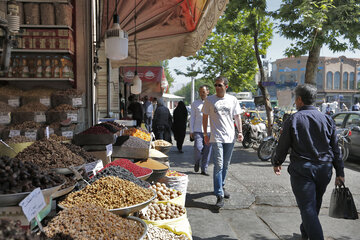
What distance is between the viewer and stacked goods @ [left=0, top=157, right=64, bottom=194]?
5.67ft

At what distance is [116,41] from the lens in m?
4.65

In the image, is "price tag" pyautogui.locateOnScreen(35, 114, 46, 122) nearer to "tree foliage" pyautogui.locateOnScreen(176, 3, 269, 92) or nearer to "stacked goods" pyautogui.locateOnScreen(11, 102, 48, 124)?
"stacked goods" pyautogui.locateOnScreen(11, 102, 48, 124)

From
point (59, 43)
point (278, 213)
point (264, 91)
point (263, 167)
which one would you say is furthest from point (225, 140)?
point (264, 91)

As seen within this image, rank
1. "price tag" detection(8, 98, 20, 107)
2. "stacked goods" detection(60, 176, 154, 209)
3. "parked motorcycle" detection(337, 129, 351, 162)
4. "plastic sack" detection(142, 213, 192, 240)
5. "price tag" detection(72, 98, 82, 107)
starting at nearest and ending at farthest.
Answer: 1. "stacked goods" detection(60, 176, 154, 209)
2. "plastic sack" detection(142, 213, 192, 240)
3. "price tag" detection(8, 98, 20, 107)
4. "price tag" detection(72, 98, 82, 107)
5. "parked motorcycle" detection(337, 129, 351, 162)

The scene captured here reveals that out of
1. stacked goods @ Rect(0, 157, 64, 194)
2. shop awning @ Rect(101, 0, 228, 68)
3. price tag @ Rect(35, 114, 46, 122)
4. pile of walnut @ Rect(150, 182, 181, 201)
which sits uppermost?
shop awning @ Rect(101, 0, 228, 68)

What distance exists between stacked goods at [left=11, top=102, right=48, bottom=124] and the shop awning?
1.98 m

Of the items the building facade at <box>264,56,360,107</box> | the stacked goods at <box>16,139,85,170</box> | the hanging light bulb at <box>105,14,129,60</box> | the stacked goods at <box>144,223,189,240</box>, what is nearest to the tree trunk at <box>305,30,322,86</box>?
the hanging light bulb at <box>105,14,129,60</box>

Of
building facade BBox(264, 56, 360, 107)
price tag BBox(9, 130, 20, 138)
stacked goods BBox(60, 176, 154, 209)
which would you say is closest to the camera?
stacked goods BBox(60, 176, 154, 209)

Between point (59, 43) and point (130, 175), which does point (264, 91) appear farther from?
point (130, 175)

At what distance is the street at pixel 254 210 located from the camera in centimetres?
423

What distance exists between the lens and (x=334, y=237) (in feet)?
13.4

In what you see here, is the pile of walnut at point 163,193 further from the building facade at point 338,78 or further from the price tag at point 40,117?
the building facade at point 338,78

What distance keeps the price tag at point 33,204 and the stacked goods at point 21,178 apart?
6cm

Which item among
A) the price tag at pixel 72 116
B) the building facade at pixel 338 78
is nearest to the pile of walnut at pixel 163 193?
the price tag at pixel 72 116
